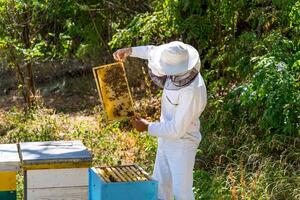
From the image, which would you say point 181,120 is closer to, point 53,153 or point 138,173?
point 138,173

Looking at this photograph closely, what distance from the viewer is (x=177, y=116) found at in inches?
163

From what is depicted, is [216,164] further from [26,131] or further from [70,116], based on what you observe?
[70,116]

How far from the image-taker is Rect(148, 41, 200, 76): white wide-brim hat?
161 inches

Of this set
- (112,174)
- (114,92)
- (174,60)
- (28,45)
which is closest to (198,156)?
(114,92)

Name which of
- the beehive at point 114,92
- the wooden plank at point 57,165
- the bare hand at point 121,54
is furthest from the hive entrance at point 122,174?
the bare hand at point 121,54

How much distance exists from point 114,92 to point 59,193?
32.0 inches

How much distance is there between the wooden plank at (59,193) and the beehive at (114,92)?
1.84 ft

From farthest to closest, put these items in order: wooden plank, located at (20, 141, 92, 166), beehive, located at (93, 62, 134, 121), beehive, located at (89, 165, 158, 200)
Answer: beehive, located at (93, 62, 134, 121), wooden plank, located at (20, 141, 92, 166), beehive, located at (89, 165, 158, 200)

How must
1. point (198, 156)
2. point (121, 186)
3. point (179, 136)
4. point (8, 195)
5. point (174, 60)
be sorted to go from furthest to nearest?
point (198, 156) → point (8, 195) → point (179, 136) → point (174, 60) → point (121, 186)

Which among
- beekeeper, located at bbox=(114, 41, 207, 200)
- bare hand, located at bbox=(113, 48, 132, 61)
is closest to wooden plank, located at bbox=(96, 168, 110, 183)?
beekeeper, located at bbox=(114, 41, 207, 200)

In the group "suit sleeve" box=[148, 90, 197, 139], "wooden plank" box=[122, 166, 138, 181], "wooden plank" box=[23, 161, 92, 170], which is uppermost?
"suit sleeve" box=[148, 90, 197, 139]

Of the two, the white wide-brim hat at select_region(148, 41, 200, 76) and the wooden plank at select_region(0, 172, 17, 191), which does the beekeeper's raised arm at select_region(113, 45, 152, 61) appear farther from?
the wooden plank at select_region(0, 172, 17, 191)

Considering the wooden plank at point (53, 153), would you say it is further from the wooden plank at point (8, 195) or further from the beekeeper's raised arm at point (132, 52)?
the beekeeper's raised arm at point (132, 52)

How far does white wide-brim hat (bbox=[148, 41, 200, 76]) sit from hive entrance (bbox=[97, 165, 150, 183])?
691mm
